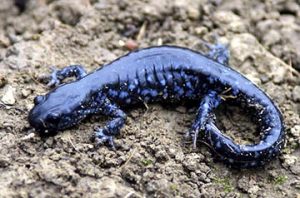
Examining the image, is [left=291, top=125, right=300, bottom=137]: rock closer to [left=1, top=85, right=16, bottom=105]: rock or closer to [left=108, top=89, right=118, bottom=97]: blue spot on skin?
[left=108, top=89, right=118, bottom=97]: blue spot on skin

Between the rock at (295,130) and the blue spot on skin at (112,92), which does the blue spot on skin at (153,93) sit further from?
the rock at (295,130)

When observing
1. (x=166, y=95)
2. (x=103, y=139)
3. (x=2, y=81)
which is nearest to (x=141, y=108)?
(x=166, y=95)

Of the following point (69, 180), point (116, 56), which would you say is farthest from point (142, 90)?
point (69, 180)

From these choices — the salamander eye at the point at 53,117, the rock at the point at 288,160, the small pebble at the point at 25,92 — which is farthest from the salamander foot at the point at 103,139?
the rock at the point at 288,160

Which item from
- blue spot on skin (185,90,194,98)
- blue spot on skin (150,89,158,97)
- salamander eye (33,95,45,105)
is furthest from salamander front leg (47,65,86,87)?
blue spot on skin (185,90,194,98)

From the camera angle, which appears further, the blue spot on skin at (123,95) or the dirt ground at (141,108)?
the blue spot on skin at (123,95)

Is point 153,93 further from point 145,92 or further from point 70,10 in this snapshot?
point 70,10

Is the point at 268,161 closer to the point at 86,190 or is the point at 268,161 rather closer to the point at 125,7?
the point at 86,190
